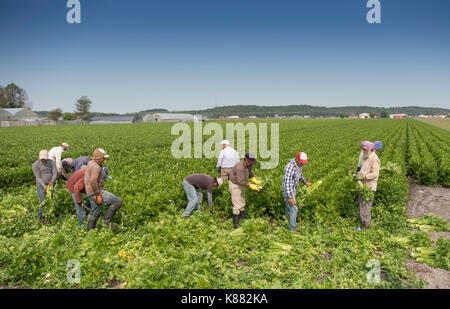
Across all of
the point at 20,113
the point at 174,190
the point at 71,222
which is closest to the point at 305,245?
the point at 174,190

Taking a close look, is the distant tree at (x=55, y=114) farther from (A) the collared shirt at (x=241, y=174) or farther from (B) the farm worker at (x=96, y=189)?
(A) the collared shirt at (x=241, y=174)

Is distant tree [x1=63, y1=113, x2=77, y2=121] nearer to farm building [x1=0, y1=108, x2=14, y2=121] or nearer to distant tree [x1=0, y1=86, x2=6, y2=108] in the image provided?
Result: distant tree [x1=0, y1=86, x2=6, y2=108]

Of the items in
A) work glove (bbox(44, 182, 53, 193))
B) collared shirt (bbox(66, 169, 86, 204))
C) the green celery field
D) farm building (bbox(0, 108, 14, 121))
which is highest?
farm building (bbox(0, 108, 14, 121))

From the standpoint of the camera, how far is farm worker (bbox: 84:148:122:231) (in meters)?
6.10

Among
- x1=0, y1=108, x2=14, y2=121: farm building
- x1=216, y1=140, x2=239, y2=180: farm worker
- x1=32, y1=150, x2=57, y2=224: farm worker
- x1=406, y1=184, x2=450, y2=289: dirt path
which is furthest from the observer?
x1=0, y1=108, x2=14, y2=121: farm building

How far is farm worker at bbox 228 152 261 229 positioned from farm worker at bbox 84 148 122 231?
118 inches

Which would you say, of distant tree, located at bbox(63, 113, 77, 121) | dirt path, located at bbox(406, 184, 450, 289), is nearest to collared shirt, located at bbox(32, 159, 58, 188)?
dirt path, located at bbox(406, 184, 450, 289)

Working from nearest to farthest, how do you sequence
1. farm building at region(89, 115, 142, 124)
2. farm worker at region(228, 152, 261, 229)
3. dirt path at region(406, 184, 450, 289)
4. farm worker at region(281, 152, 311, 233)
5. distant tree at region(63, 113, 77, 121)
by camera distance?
dirt path at region(406, 184, 450, 289), farm worker at region(281, 152, 311, 233), farm worker at region(228, 152, 261, 229), distant tree at region(63, 113, 77, 121), farm building at region(89, 115, 142, 124)

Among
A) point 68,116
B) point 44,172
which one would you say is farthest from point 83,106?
point 44,172

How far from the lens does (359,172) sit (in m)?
7.05

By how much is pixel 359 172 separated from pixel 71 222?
300 inches

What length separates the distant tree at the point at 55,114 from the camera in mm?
103188

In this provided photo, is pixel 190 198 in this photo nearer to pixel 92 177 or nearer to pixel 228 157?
pixel 228 157

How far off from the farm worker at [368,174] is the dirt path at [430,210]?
5.22ft
